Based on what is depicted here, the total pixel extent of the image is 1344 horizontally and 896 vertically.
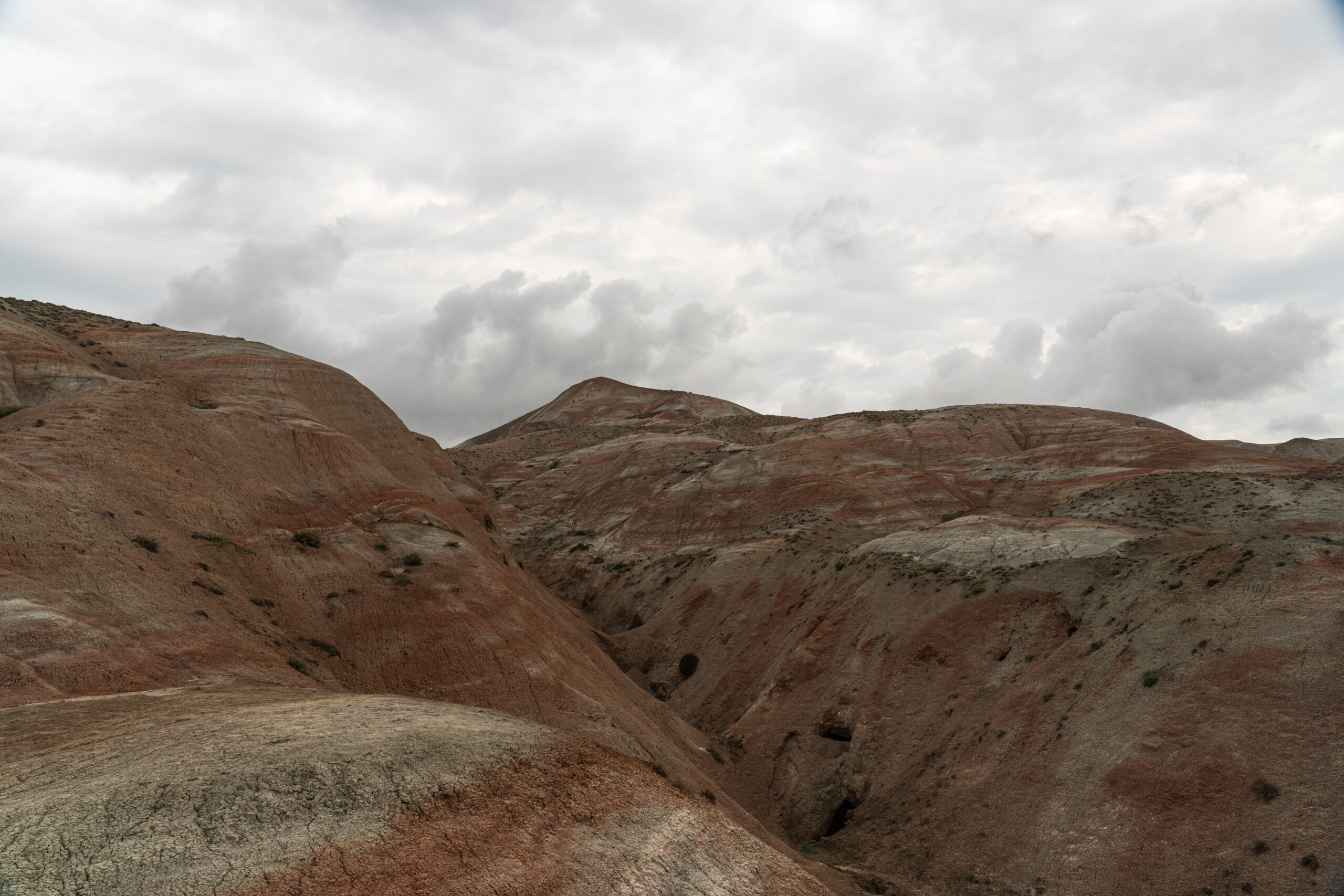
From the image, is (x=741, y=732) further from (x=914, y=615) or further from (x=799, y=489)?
(x=799, y=489)

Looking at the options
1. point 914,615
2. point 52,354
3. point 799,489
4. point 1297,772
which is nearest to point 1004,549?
point 914,615

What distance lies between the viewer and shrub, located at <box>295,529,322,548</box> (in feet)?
90.2

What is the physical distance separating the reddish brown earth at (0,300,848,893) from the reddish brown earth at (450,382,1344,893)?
5.56 meters

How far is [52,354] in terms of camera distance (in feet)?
112

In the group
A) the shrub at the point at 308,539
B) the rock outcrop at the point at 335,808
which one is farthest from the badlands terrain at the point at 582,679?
the shrub at the point at 308,539

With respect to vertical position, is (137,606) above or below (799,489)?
below

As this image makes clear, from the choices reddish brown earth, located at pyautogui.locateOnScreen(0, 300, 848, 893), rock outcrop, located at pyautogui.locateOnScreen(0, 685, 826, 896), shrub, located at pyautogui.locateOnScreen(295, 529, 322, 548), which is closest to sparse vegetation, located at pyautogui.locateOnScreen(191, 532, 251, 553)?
reddish brown earth, located at pyautogui.locateOnScreen(0, 300, 848, 893)

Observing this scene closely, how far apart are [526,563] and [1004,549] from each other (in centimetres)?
4631

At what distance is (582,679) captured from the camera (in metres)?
27.0

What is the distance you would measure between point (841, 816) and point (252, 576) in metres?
23.0

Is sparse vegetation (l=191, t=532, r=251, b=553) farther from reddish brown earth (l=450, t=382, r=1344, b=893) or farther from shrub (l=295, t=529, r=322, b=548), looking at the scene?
reddish brown earth (l=450, t=382, r=1344, b=893)

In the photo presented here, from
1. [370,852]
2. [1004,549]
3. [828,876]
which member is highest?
[1004,549]

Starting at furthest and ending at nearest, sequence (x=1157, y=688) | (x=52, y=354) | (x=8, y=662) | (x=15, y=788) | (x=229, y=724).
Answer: (x=52, y=354) → (x=1157, y=688) → (x=8, y=662) → (x=229, y=724) → (x=15, y=788)

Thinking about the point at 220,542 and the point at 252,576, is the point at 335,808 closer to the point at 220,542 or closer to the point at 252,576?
the point at 252,576
